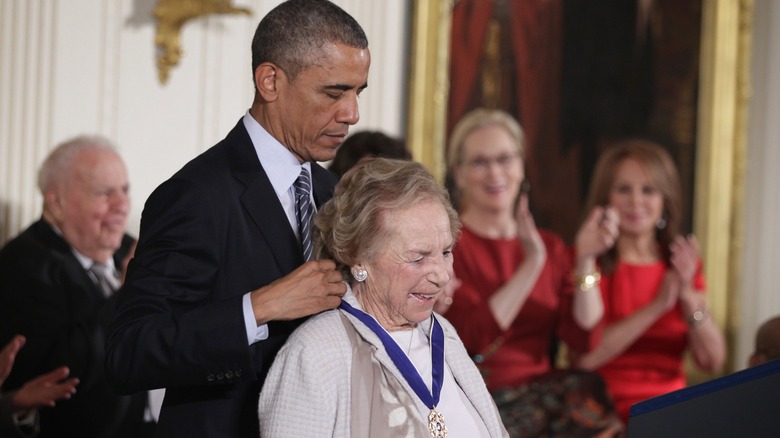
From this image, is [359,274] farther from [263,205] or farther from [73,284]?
[73,284]

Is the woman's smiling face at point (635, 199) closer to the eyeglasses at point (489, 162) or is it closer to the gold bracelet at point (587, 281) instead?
the gold bracelet at point (587, 281)

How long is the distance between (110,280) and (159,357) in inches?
87.3

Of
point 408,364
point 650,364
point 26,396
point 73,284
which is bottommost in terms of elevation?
point 650,364

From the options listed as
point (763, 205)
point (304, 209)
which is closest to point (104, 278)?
point (304, 209)

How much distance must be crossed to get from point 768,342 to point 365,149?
5.66 feet

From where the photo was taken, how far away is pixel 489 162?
6082 mm

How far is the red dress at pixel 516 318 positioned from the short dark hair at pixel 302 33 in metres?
2.93

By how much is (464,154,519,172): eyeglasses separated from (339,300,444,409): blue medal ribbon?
3.37m

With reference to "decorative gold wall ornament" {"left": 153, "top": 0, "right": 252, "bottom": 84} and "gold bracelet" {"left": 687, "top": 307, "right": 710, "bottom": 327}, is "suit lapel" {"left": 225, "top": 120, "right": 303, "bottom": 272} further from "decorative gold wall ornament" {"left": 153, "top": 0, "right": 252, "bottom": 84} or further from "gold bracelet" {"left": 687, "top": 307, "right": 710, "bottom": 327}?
"gold bracelet" {"left": 687, "top": 307, "right": 710, "bottom": 327}

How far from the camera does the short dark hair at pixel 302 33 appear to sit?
2.77 meters

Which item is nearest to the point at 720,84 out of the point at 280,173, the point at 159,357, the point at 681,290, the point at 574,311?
the point at 681,290

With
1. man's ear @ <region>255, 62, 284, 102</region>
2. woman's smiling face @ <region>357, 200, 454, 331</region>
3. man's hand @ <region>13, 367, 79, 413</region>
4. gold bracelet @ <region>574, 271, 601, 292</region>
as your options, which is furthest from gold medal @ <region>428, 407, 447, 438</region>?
gold bracelet @ <region>574, 271, 601, 292</region>

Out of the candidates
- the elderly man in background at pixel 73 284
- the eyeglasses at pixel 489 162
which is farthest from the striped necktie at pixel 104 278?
the eyeglasses at pixel 489 162

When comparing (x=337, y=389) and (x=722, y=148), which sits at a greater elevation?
(x=722, y=148)
